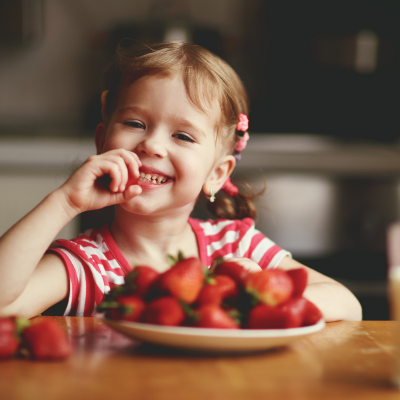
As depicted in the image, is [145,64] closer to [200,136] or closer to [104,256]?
[200,136]

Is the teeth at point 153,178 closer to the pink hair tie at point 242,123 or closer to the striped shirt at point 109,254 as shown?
the striped shirt at point 109,254

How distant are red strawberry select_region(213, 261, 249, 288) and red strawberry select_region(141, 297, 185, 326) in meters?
0.10

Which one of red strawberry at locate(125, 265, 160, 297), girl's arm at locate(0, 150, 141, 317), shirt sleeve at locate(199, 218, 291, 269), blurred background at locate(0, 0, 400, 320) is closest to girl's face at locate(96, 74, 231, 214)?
girl's arm at locate(0, 150, 141, 317)

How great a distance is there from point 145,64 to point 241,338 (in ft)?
2.77

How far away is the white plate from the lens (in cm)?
57

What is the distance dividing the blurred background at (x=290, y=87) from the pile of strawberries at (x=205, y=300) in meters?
1.54

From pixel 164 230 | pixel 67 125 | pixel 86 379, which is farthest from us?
pixel 67 125

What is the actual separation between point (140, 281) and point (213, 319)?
0.38 ft

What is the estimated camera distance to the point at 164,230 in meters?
1.30

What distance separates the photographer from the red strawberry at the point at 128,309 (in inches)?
24.8

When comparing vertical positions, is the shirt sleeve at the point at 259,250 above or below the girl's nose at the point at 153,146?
below

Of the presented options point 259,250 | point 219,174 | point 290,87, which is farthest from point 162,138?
point 290,87

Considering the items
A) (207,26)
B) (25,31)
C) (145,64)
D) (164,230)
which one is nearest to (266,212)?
(207,26)

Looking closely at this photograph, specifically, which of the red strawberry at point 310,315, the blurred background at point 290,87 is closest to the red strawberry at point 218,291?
the red strawberry at point 310,315
